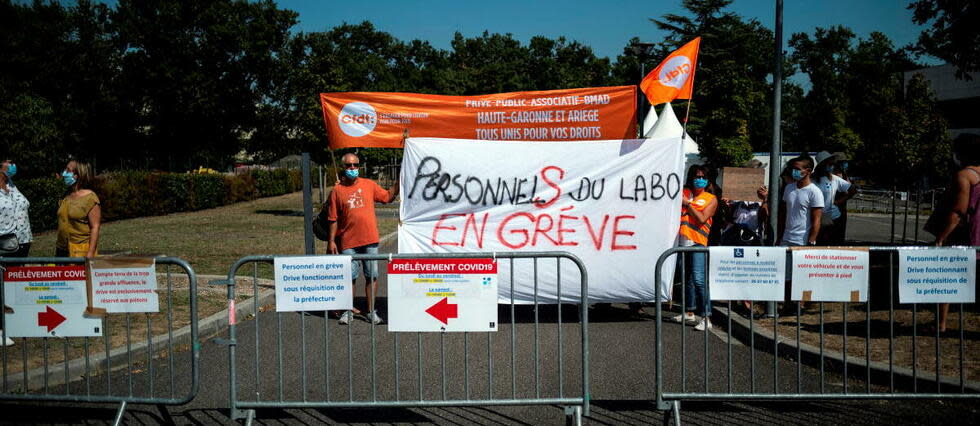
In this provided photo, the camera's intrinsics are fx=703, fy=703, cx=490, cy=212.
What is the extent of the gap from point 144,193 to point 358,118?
19696mm

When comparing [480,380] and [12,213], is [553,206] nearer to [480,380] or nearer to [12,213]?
[480,380]

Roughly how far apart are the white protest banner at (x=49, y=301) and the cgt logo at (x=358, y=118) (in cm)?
386

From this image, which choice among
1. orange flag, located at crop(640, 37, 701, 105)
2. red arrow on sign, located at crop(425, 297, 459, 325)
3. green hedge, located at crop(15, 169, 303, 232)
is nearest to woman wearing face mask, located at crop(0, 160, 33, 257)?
red arrow on sign, located at crop(425, 297, 459, 325)

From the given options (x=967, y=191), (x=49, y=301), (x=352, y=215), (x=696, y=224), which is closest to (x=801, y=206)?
(x=696, y=224)

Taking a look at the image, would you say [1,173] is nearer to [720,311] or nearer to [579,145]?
[579,145]

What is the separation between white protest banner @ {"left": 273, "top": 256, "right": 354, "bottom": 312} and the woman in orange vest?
390 centimetres

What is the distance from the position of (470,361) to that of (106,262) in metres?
2.92

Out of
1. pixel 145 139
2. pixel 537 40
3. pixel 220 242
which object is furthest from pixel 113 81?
pixel 537 40

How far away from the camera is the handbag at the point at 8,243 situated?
675 cm

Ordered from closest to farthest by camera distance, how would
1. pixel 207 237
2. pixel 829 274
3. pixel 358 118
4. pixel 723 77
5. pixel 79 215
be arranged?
pixel 829 274 < pixel 79 215 < pixel 358 118 < pixel 207 237 < pixel 723 77

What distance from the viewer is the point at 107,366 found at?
4793 mm

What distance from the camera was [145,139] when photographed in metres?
57.1

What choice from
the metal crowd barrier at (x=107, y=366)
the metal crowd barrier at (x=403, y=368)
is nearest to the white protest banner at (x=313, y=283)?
the metal crowd barrier at (x=403, y=368)

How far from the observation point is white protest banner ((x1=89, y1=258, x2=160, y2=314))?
4.64 meters
